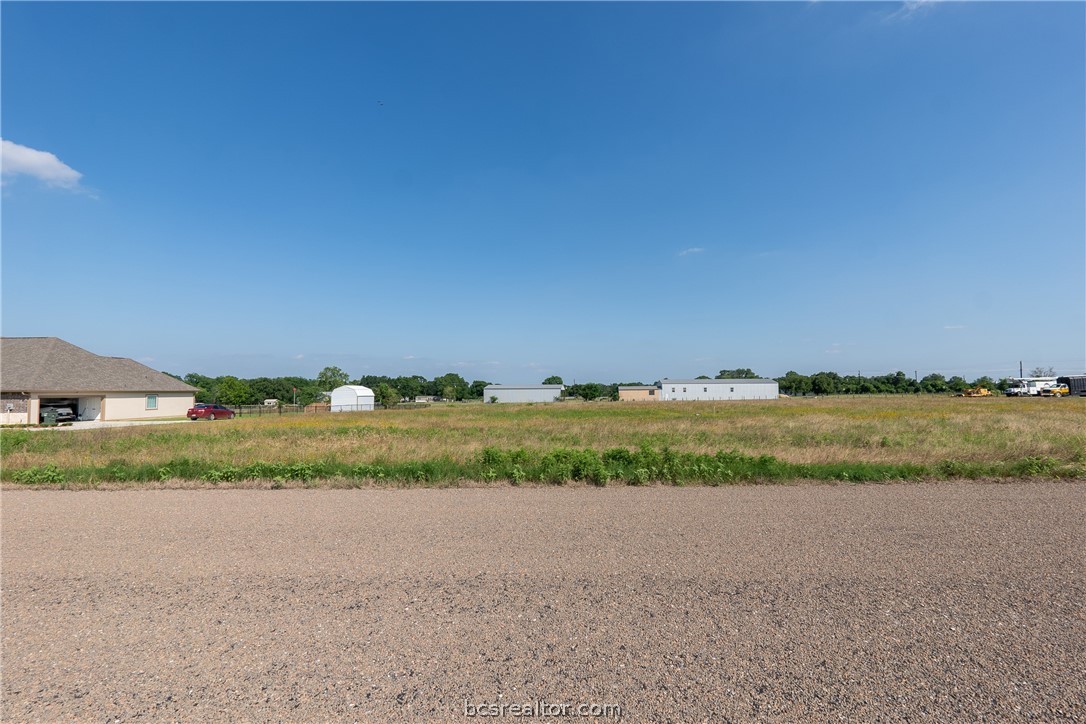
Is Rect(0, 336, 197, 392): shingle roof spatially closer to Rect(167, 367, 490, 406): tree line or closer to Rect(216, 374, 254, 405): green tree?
Rect(167, 367, 490, 406): tree line

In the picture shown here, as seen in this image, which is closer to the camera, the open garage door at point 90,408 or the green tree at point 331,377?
the open garage door at point 90,408

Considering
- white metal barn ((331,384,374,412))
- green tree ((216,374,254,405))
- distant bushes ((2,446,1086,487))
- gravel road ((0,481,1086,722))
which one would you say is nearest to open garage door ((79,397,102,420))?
white metal barn ((331,384,374,412))

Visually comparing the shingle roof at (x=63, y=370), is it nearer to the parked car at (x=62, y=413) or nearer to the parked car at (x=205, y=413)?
the parked car at (x=62, y=413)

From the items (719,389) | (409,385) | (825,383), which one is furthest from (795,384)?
(409,385)

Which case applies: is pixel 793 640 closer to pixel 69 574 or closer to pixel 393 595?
pixel 393 595

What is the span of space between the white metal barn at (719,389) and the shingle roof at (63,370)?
82995 mm

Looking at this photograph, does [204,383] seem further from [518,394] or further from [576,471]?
[576,471]

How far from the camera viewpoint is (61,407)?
117 ft

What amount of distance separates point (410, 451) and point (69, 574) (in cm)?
861

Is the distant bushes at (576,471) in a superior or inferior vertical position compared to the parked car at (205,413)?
superior

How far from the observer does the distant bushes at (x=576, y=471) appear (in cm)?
925

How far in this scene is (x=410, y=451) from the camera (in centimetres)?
1336

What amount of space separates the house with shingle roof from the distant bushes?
1361 inches

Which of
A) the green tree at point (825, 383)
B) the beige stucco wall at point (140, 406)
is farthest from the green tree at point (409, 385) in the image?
the green tree at point (825, 383)
